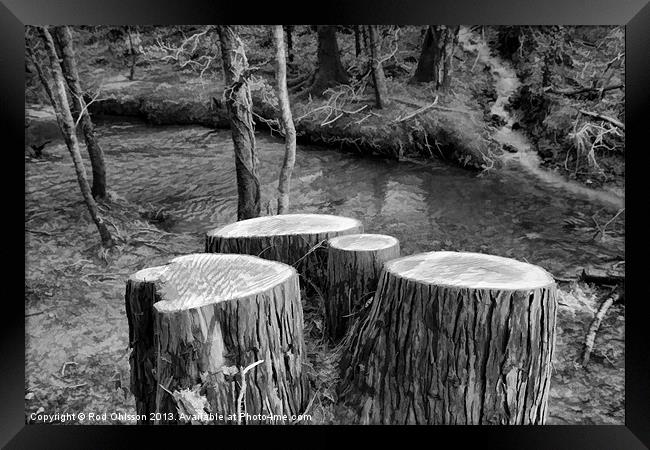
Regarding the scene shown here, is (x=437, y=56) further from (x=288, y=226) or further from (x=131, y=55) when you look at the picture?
(x=131, y=55)

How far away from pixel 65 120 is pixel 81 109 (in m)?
0.08

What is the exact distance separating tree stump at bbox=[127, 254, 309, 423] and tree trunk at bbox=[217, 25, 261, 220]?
68cm

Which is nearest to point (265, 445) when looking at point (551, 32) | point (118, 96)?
point (118, 96)

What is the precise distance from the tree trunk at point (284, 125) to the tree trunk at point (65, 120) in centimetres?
84

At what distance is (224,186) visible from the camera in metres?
2.26

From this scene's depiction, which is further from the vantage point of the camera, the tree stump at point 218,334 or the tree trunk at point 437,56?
the tree trunk at point 437,56

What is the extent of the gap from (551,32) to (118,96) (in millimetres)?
1943

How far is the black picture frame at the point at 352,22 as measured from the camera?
191 cm

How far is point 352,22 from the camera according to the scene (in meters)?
1.93

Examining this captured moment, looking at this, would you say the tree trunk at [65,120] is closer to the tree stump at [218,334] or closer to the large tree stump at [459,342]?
the tree stump at [218,334]

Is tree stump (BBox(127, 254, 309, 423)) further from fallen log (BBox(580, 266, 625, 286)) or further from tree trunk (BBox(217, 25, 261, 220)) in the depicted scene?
fallen log (BBox(580, 266, 625, 286))

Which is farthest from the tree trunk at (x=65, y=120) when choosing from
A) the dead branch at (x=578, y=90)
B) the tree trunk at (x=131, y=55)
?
the dead branch at (x=578, y=90)

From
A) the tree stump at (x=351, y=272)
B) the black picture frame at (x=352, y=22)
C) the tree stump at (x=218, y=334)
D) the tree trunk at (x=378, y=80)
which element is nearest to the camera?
the tree stump at (x=218, y=334)

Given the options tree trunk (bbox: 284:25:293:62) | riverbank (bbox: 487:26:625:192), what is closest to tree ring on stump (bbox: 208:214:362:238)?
tree trunk (bbox: 284:25:293:62)
